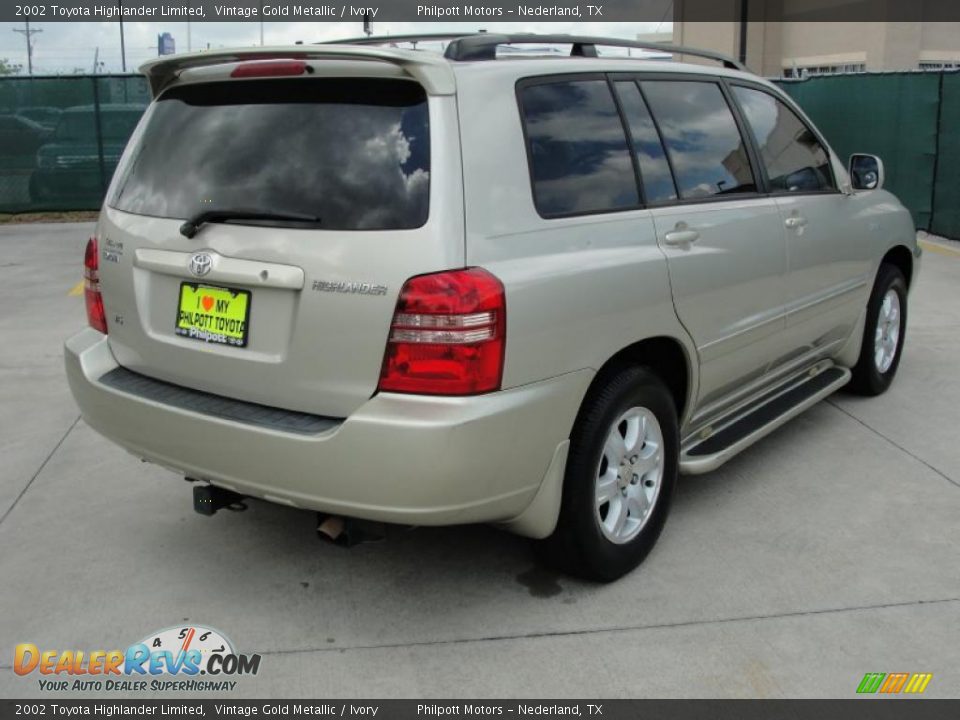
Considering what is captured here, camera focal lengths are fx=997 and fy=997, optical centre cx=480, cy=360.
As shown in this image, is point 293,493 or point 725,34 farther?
point 725,34

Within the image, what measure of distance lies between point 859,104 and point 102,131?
1130 cm

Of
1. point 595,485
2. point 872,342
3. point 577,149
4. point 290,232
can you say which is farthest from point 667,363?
point 872,342

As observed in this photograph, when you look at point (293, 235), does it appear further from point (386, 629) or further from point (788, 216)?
point (788, 216)

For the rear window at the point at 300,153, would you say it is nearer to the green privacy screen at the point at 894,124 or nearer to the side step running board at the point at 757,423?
the side step running board at the point at 757,423

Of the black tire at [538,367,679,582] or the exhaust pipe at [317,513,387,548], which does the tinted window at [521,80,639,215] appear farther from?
the exhaust pipe at [317,513,387,548]

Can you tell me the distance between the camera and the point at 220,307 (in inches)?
125

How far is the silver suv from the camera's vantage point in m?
2.89

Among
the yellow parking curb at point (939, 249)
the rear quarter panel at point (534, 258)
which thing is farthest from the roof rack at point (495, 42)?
the yellow parking curb at point (939, 249)

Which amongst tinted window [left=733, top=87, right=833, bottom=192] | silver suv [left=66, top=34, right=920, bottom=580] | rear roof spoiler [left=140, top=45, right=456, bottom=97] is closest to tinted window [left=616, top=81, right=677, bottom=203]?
silver suv [left=66, top=34, right=920, bottom=580]

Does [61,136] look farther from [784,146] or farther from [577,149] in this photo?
[577,149]

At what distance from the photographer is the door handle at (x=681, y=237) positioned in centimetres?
366

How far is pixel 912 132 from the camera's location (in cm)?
1221

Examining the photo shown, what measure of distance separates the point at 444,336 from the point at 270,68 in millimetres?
1088

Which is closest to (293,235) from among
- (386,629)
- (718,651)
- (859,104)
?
(386,629)
